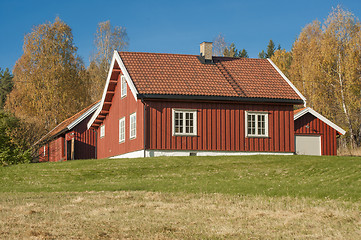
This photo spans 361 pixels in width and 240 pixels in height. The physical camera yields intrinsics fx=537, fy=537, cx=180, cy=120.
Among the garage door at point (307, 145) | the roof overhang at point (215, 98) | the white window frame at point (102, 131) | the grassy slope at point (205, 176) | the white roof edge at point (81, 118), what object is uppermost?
the roof overhang at point (215, 98)

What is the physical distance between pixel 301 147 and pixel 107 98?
42.3 feet

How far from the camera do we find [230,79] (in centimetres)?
3069

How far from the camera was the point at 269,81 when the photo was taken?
31.4 meters

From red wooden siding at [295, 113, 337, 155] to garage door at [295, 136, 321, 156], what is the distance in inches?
12.8

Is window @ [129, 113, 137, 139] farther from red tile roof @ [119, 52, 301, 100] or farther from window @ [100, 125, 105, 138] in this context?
window @ [100, 125, 105, 138]

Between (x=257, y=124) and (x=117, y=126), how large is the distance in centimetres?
896

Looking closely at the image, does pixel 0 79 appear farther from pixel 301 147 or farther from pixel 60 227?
pixel 60 227

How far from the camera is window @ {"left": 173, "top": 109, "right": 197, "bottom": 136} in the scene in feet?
93.9

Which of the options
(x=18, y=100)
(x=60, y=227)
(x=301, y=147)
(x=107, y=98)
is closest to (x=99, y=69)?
(x=18, y=100)

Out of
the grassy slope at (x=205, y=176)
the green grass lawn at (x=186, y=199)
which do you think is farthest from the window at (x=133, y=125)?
the green grass lawn at (x=186, y=199)

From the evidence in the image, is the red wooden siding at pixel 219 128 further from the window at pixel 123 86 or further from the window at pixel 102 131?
the window at pixel 102 131

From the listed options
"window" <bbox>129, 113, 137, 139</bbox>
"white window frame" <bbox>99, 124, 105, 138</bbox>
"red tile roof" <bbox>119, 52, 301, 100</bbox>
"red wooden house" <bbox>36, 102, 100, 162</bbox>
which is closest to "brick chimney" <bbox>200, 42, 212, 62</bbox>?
"red tile roof" <bbox>119, 52, 301, 100</bbox>

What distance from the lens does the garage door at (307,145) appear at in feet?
113

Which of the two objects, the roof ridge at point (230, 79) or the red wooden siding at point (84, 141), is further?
the red wooden siding at point (84, 141)
